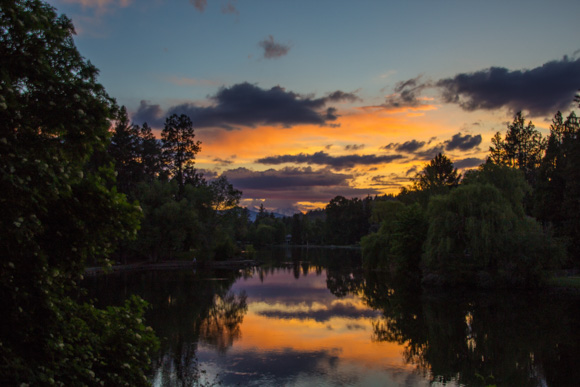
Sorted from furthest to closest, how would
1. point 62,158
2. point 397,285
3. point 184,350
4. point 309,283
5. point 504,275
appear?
1. point 309,283
2. point 397,285
3. point 504,275
4. point 184,350
5. point 62,158

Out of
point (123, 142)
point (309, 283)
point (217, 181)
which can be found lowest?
point (309, 283)

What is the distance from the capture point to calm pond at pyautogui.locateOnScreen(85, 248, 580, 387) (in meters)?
15.5

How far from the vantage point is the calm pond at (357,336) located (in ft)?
Answer: 51.0

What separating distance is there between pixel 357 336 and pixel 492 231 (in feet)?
67.1

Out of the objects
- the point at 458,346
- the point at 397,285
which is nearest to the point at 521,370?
the point at 458,346

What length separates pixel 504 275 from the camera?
3481cm

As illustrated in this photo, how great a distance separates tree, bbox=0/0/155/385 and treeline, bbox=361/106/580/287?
34424 millimetres

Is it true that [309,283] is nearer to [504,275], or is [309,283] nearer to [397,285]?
[397,285]

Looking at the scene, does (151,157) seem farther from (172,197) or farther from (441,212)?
(441,212)

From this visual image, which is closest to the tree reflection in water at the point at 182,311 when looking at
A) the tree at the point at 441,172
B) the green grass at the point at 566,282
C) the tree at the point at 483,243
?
the tree at the point at 483,243

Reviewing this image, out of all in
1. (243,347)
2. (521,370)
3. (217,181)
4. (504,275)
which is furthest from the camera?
(217,181)

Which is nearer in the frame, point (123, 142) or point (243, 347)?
point (243, 347)

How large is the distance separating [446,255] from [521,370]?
21.2m

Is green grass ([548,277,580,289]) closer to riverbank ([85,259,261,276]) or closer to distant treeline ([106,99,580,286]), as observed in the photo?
distant treeline ([106,99,580,286])
